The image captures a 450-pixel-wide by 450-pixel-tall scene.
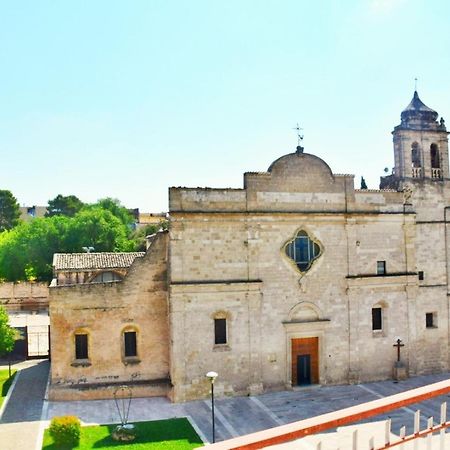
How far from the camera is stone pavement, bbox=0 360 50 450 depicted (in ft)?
63.0

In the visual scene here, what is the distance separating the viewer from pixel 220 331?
24656 mm

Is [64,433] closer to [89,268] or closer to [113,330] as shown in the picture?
[113,330]

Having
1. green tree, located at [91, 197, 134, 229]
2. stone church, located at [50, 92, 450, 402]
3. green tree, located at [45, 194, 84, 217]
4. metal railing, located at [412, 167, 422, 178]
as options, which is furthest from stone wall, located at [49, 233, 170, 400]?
green tree, located at [45, 194, 84, 217]

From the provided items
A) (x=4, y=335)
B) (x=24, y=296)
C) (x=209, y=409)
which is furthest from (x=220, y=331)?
(x=24, y=296)

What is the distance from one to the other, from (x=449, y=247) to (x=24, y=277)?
43.9 m

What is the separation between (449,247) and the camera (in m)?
28.7

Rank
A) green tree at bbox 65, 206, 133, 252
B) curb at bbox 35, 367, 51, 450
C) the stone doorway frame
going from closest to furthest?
curb at bbox 35, 367, 51, 450 < the stone doorway frame < green tree at bbox 65, 206, 133, 252

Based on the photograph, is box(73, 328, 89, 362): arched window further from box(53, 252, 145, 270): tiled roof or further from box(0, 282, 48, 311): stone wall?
box(0, 282, 48, 311): stone wall

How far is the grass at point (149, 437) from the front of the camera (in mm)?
18469

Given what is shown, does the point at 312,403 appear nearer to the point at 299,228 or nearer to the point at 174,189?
the point at 299,228

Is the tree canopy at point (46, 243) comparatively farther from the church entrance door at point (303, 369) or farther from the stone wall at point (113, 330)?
the church entrance door at point (303, 369)

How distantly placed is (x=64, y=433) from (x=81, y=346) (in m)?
6.25

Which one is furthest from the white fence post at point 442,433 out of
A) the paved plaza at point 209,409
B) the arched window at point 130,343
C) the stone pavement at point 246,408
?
the arched window at point 130,343

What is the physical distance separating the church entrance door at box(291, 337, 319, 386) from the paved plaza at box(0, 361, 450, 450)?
1.89 ft
